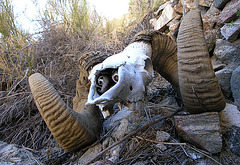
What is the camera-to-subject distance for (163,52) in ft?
5.57

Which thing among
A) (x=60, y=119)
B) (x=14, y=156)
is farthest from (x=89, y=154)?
(x=14, y=156)

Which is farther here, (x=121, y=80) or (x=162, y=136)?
(x=162, y=136)

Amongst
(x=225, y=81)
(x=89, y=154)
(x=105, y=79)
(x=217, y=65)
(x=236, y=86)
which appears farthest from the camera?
(x=217, y=65)

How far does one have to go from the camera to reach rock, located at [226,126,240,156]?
989mm

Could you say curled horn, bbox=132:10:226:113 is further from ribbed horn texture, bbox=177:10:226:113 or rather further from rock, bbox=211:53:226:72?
rock, bbox=211:53:226:72

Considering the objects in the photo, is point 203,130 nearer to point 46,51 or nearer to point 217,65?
point 217,65

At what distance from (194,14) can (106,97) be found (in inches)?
40.6

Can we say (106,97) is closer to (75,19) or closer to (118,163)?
(118,163)

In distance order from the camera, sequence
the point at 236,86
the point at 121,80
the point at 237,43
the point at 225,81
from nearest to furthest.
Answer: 1. the point at 121,80
2. the point at 236,86
3. the point at 225,81
4. the point at 237,43

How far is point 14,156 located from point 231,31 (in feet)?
9.87

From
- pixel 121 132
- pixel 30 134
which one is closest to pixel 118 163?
pixel 121 132

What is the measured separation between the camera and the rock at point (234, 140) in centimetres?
99

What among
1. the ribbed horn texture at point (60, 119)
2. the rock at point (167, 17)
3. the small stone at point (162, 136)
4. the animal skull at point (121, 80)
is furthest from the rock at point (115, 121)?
the rock at point (167, 17)

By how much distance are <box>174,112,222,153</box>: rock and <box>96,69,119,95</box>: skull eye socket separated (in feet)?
2.11
